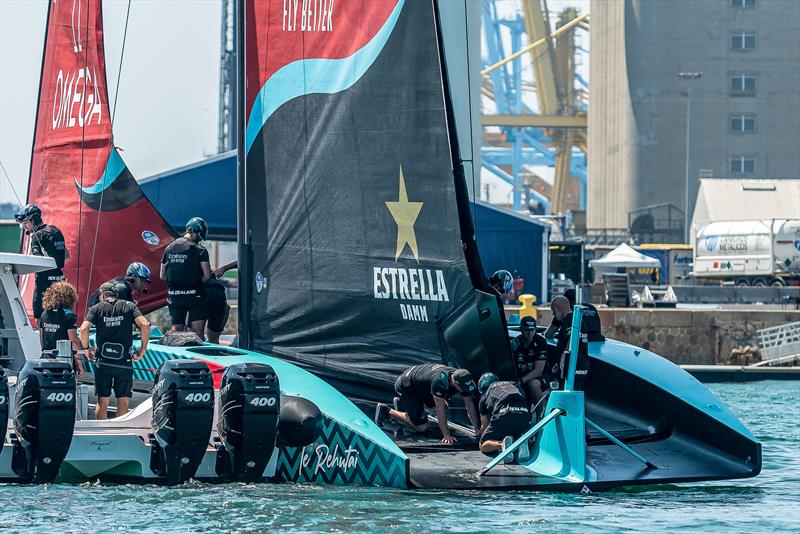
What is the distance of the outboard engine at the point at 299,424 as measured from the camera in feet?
32.9

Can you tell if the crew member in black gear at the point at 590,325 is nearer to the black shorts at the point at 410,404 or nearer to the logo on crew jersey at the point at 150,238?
the black shorts at the point at 410,404

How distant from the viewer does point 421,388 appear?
1095 cm

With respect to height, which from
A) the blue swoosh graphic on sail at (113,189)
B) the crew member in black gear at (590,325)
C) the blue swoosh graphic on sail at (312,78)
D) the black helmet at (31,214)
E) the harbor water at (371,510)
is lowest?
the harbor water at (371,510)

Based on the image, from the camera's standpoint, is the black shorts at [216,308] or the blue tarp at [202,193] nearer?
the black shorts at [216,308]

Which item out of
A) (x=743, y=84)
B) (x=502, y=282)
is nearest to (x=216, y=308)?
(x=502, y=282)

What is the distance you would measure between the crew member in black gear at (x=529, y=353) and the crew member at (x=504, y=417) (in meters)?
1.52

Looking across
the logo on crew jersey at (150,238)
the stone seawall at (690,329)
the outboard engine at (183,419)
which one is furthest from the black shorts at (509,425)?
the stone seawall at (690,329)

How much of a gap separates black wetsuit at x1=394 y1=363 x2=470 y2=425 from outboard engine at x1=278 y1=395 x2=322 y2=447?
41.5 inches

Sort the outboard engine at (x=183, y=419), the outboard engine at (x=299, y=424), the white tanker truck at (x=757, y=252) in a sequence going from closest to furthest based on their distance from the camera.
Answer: the outboard engine at (x=183, y=419)
the outboard engine at (x=299, y=424)
the white tanker truck at (x=757, y=252)

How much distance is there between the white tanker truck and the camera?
4366 cm

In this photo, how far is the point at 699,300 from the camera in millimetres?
36125

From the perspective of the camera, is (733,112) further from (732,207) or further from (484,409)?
(484,409)

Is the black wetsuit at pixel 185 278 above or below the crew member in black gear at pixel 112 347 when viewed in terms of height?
above

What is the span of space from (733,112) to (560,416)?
60.7 m
